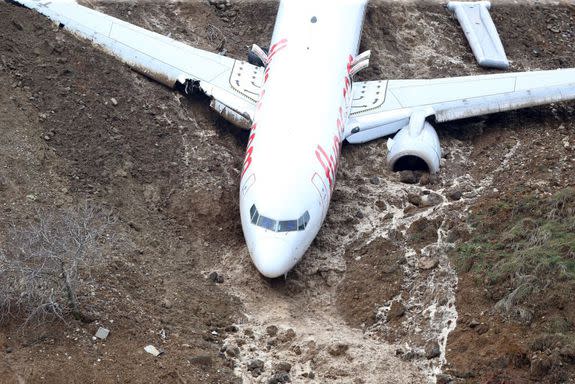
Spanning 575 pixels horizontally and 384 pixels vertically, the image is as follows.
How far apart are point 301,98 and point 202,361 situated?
8.56m

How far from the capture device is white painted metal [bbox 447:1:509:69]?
36.8 meters

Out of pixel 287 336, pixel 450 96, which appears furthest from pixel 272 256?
pixel 450 96

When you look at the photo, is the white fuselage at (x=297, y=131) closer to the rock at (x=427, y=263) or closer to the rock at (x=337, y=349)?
the rock at (x=427, y=263)

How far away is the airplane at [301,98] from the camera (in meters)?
26.5

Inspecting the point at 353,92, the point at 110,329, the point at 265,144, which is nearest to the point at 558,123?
the point at 353,92

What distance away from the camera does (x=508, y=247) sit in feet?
85.1

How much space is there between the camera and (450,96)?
109ft

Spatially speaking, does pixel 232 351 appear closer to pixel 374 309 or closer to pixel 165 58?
pixel 374 309

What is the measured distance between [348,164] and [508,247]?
251 inches

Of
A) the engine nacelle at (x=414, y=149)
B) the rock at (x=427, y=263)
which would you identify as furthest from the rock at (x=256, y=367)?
the engine nacelle at (x=414, y=149)

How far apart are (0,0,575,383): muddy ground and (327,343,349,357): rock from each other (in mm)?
41

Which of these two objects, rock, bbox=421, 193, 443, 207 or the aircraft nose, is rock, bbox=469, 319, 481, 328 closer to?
the aircraft nose

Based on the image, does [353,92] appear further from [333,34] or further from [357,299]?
[357,299]

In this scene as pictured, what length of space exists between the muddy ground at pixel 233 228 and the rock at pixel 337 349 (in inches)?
1.6
